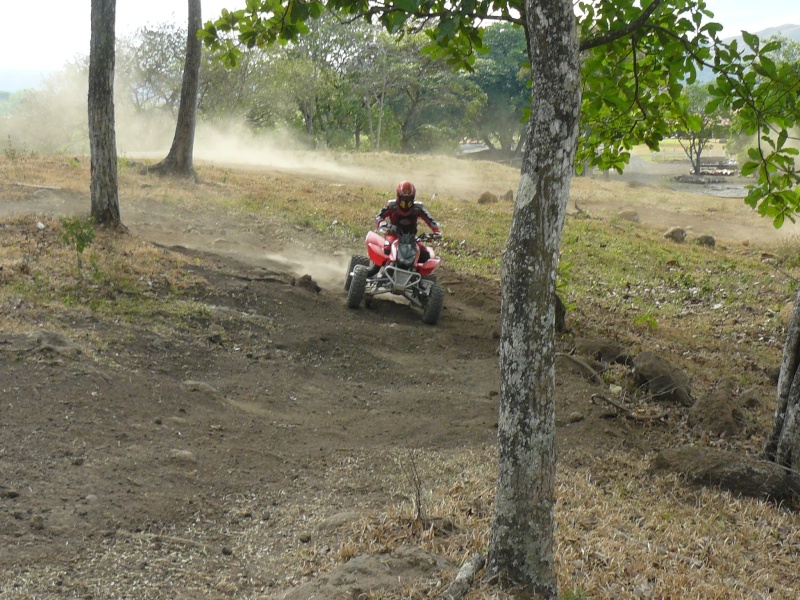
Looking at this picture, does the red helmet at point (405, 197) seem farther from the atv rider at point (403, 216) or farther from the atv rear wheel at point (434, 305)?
the atv rear wheel at point (434, 305)

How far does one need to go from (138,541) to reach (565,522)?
2.58 meters

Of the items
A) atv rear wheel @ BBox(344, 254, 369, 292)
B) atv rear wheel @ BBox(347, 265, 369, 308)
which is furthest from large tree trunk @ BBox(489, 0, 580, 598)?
atv rear wheel @ BBox(344, 254, 369, 292)

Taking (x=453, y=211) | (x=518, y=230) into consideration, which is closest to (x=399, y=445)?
(x=518, y=230)

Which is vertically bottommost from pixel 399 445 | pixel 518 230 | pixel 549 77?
pixel 399 445

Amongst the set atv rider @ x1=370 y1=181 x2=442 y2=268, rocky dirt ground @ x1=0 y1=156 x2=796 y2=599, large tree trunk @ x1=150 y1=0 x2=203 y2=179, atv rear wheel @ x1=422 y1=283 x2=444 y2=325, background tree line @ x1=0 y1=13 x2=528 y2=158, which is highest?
background tree line @ x1=0 y1=13 x2=528 y2=158

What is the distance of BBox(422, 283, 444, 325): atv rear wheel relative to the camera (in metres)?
11.2

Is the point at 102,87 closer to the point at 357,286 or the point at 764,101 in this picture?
the point at 357,286

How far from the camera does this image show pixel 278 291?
11.5 m

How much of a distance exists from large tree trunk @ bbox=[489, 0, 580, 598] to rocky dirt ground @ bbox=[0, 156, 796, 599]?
0.54 m

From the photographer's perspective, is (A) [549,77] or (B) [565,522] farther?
(B) [565,522]

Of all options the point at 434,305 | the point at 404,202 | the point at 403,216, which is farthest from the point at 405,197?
the point at 434,305

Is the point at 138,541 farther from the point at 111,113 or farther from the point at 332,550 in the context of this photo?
the point at 111,113

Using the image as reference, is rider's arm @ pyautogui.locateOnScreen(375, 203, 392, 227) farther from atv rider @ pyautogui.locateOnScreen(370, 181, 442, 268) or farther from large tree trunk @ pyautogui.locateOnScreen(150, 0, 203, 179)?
large tree trunk @ pyautogui.locateOnScreen(150, 0, 203, 179)

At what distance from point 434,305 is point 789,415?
5334 millimetres
